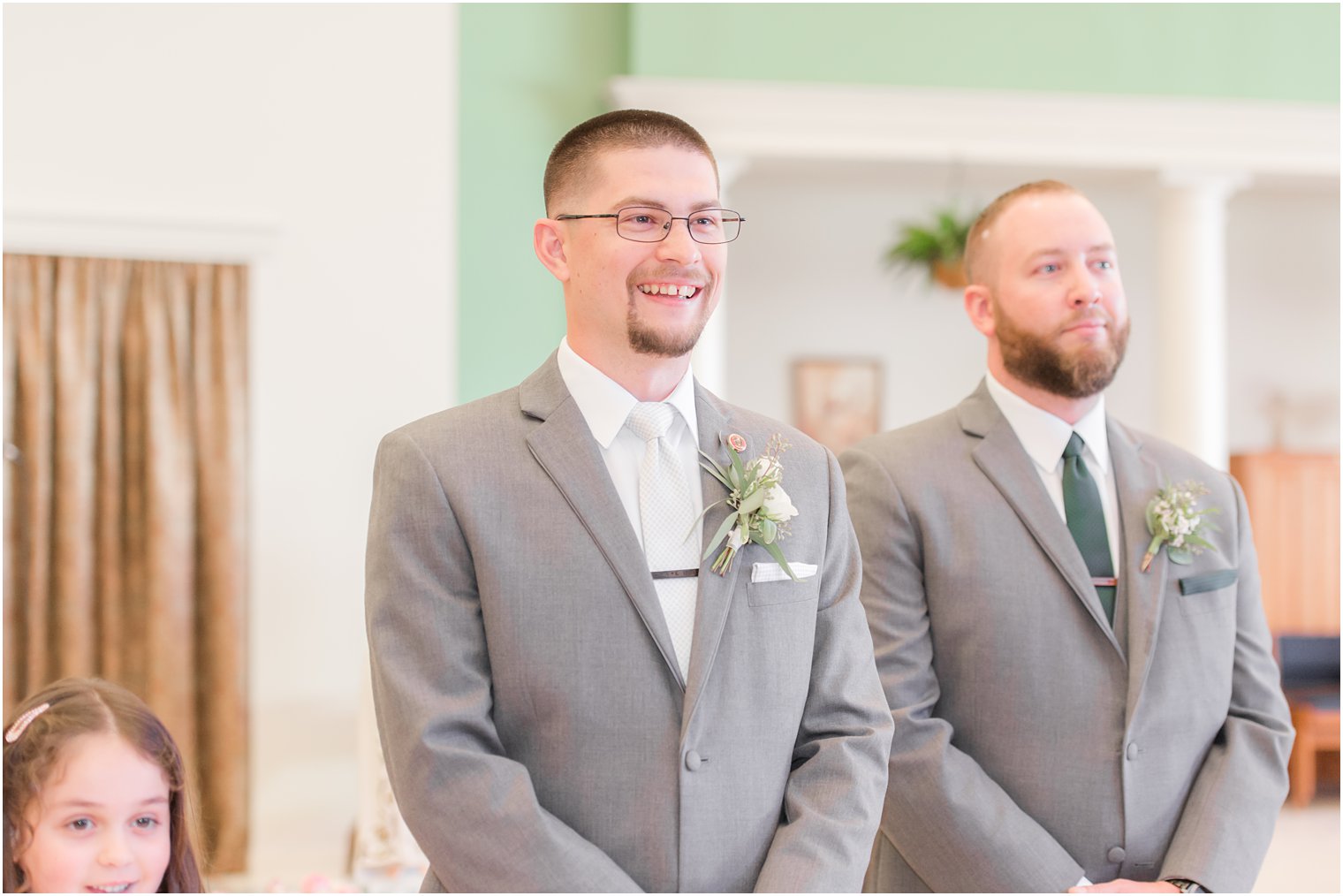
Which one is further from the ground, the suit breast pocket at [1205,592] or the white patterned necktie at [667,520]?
the white patterned necktie at [667,520]

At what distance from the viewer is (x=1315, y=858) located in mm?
5953

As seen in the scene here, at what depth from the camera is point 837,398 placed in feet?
26.0

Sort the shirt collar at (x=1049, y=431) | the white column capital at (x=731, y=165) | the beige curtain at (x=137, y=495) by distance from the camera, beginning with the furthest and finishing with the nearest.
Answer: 1. the white column capital at (x=731, y=165)
2. the beige curtain at (x=137, y=495)
3. the shirt collar at (x=1049, y=431)

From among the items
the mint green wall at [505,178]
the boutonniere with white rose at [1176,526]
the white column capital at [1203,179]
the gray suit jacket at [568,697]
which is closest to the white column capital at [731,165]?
the mint green wall at [505,178]

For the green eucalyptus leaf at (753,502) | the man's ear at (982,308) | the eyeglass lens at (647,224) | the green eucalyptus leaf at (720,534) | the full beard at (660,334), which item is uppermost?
the eyeglass lens at (647,224)

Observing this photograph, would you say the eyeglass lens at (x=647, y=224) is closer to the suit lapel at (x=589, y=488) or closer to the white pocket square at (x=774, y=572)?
the suit lapel at (x=589, y=488)

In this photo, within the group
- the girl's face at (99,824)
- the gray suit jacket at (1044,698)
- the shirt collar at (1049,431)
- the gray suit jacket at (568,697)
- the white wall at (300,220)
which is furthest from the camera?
the white wall at (300,220)

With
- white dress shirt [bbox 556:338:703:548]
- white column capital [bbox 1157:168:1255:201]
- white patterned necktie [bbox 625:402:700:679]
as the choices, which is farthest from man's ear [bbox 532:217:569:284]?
white column capital [bbox 1157:168:1255:201]

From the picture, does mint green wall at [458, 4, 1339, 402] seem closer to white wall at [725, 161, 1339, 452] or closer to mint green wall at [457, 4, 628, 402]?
mint green wall at [457, 4, 628, 402]

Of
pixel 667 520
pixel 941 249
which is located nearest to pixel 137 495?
pixel 941 249

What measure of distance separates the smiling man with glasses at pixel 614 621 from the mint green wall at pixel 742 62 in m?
4.30

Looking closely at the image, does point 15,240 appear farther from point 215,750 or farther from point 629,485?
point 629,485

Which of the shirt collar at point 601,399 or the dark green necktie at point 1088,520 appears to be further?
the dark green necktie at point 1088,520

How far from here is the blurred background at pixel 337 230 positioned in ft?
16.6
